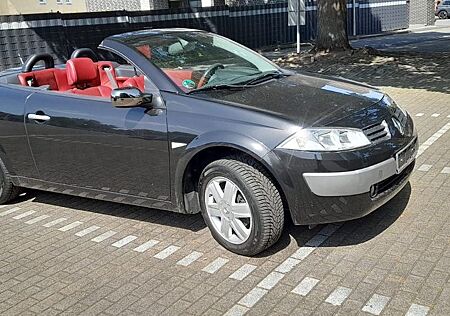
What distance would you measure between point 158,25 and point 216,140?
1464cm

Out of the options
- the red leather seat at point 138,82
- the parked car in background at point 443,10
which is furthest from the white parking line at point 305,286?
the parked car in background at point 443,10

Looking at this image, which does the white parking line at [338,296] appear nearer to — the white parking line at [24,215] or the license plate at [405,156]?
the license plate at [405,156]

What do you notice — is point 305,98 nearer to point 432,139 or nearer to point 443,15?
point 432,139

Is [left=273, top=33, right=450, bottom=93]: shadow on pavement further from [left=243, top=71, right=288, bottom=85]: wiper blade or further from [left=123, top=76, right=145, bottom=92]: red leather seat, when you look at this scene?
[left=123, top=76, right=145, bottom=92]: red leather seat

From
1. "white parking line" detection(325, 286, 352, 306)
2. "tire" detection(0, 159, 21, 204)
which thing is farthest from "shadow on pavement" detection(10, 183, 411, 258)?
"white parking line" detection(325, 286, 352, 306)

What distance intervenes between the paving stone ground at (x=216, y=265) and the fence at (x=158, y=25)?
987 cm

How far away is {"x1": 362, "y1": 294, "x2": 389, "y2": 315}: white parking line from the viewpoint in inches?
117

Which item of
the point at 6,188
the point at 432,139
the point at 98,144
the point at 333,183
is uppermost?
the point at 98,144

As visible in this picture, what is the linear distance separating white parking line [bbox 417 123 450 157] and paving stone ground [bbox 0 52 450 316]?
3.37 feet

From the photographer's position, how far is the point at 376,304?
3023 millimetres

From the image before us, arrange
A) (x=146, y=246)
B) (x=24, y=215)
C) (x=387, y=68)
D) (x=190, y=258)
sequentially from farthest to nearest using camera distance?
(x=387, y=68) → (x=24, y=215) → (x=146, y=246) → (x=190, y=258)

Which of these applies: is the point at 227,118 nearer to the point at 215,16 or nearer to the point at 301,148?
the point at 301,148

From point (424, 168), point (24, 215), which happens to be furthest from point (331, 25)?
point (24, 215)

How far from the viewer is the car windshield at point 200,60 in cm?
417
